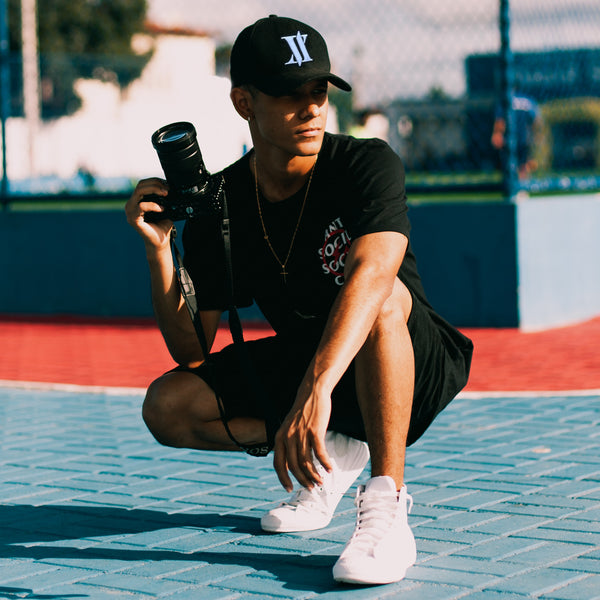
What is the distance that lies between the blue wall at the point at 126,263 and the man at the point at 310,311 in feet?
19.0

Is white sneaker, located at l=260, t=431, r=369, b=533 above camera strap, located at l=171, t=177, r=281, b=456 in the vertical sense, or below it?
below

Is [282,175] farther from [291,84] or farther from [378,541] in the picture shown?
[378,541]

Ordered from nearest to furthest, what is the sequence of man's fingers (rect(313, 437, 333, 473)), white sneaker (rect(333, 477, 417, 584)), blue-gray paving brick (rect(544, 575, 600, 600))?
man's fingers (rect(313, 437, 333, 473)) < blue-gray paving brick (rect(544, 575, 600, 600)) < white sneaker (rect(333, 477, 417, 584))

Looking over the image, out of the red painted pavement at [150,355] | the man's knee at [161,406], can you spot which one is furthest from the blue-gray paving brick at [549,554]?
the red painted pavement at [150,355]

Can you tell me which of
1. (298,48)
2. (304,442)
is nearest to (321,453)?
(304,442)

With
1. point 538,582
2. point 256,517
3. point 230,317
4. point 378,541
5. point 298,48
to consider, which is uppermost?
point 298,48

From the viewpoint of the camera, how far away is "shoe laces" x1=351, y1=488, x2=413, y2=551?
3.15 meters

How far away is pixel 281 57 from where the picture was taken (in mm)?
3211

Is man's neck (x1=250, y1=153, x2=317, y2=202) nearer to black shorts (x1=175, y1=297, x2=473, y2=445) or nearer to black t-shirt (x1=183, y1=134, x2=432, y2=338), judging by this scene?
black t-shirt (x1=183, y1=134, x2=432, y2=338)

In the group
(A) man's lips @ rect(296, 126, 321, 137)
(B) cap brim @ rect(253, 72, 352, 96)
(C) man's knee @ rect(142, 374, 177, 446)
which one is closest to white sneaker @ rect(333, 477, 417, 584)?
(C) man's knee @ rect(142, 374, 177, 446)

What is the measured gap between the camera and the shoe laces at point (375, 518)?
10.3 feet

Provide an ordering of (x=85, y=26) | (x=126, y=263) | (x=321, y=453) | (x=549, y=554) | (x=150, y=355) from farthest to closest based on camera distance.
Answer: (x=85, y=26)
(x=126, y=263)
(x=150, y=355)
(x=549, y=554)
(x=321, y=453)

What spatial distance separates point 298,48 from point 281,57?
58 mm

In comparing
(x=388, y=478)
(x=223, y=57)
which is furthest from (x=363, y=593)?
(x=223, y=57)
